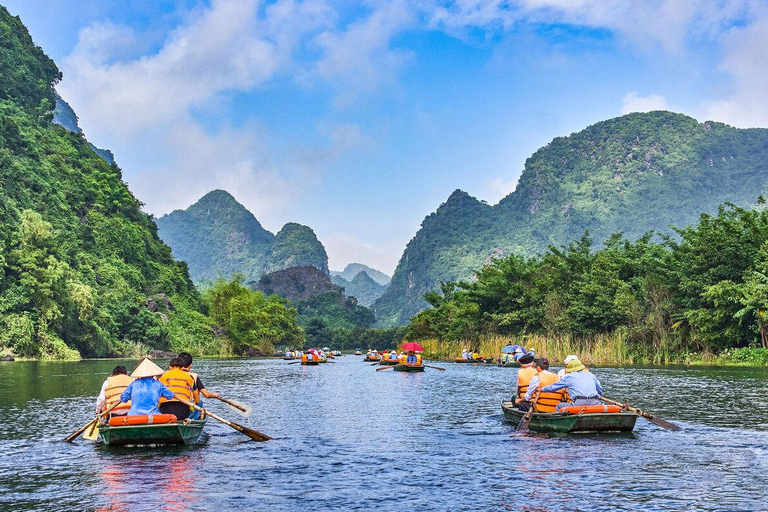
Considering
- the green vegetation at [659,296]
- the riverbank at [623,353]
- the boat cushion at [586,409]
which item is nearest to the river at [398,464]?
the boat cushion at [586,409]

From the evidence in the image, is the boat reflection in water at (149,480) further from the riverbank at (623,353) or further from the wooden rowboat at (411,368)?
the riverbank at (623,353)

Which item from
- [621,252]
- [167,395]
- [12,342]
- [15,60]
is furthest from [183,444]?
[15,60]

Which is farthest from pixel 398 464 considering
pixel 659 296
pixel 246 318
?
pixel 246 318

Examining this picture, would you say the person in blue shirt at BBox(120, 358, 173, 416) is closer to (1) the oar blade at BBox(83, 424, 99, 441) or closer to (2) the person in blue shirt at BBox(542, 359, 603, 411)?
(1) the oar blade at BBox(83, 424, 99, 441)

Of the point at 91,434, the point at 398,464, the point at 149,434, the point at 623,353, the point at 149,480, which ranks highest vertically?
the point at 623,353

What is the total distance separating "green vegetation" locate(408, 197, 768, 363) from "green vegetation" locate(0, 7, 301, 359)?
124 ft

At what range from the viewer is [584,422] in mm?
15062

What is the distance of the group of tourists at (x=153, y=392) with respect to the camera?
45.1 ft

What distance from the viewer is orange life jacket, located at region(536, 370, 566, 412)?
15781mm

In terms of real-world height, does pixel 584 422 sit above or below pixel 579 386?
below

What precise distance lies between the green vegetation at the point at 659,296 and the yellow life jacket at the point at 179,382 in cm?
3335

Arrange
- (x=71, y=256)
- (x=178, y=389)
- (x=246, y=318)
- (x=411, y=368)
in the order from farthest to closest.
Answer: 1. (x=246, y=318)
2. (x=71, y=256)
3. (x=411, y=368)
4. (x=178, y=389)

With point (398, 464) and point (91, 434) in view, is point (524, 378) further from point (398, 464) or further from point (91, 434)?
point (91, 434)

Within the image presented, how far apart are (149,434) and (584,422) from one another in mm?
8626
